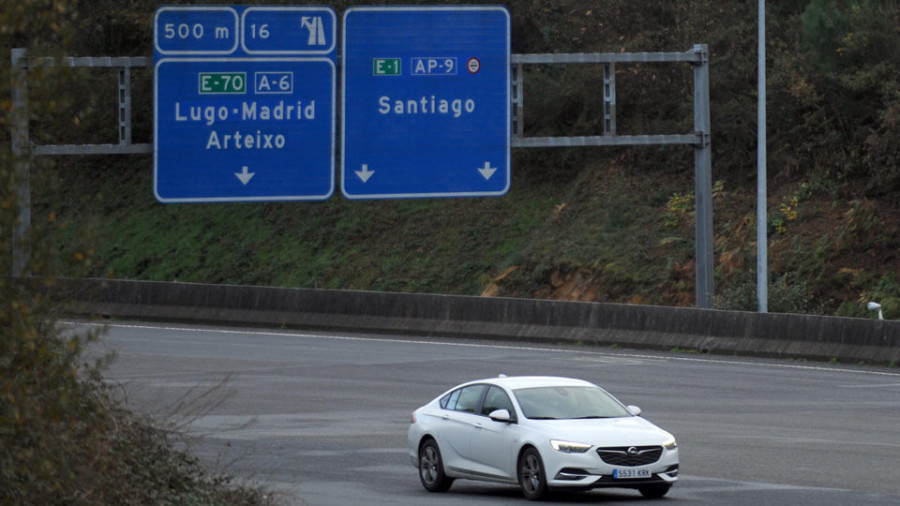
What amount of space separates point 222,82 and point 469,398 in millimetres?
11296

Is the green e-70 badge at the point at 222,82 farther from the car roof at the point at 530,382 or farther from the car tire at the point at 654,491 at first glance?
the car tire at the point at 654,491

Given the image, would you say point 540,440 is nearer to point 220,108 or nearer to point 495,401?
point 495,401

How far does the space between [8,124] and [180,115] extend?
19.2 metres

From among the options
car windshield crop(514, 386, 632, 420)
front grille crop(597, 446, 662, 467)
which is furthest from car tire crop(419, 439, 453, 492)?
front grille crop(597, 446, 662, 467)

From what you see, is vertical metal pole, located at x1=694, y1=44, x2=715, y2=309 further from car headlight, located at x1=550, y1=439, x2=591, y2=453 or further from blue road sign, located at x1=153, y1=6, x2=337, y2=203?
car headlight, located at x1=550, y1=439, x2=591, y2=453

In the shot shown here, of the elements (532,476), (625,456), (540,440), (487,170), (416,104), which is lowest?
(532,476)

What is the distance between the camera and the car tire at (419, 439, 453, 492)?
15625 mm

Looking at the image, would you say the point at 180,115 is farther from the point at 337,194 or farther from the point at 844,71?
the point at 337,194

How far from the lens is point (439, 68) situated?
26.4m

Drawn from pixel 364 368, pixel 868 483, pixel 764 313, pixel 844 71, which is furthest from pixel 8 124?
pixel 844 71

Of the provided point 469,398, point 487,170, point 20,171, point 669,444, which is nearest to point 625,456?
point 669,444

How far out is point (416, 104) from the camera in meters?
26.4

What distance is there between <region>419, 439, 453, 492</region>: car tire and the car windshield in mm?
1121

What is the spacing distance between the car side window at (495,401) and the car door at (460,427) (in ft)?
0.29
